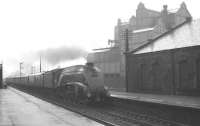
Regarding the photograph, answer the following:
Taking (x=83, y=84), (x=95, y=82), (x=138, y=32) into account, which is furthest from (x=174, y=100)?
(x=138, y=32)

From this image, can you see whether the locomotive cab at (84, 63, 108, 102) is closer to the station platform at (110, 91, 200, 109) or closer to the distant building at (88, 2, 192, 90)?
the station platform at (110, 91, 200, 109)

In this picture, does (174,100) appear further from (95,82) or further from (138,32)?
(138,32)

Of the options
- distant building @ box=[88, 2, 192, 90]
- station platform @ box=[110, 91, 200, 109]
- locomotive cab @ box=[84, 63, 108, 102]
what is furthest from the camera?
distant building @ box=[88, 2, 192, 90]

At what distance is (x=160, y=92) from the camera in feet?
94.4

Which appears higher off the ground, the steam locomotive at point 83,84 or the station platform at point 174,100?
the steam locomotive at point 83,84

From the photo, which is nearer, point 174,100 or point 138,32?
point 174,100

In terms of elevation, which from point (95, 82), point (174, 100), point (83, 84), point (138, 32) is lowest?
point (174, 100)

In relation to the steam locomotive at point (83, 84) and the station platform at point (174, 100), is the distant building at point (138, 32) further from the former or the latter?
the steam locomotive at point (83, 84)

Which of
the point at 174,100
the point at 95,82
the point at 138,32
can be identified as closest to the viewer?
the point at 95,82

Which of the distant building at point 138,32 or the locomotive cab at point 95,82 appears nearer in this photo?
the locomotive cab at point 95,82

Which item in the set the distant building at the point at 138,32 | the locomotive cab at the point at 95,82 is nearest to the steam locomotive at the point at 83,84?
the locomotive cab at the point at 95,82

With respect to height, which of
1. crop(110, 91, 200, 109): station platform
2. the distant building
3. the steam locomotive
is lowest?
crop(110, 91, 200, 109): station platform

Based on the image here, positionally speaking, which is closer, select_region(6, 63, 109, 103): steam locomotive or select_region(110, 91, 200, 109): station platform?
select_region(110, 91, 200, 109): station platform

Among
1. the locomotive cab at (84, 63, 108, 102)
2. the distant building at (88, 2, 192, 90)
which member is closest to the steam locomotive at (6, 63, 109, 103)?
the locomotive cab at (84, 63, 108, 102)
